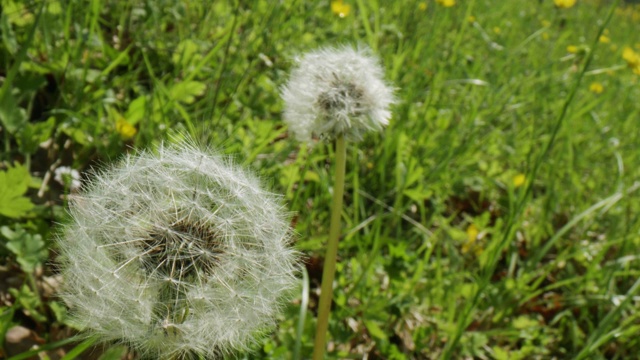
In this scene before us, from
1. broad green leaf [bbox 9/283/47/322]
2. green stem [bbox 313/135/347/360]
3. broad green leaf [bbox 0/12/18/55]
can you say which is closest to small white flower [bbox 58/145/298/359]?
green stem [bbox 313/135/347/360]

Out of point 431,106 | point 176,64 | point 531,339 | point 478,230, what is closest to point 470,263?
point 478,230

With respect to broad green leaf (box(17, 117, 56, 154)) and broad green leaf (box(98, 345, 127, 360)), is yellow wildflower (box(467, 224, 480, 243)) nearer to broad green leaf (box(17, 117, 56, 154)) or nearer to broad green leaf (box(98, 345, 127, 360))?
broad green leaf (box(17, 117, 56, 154))

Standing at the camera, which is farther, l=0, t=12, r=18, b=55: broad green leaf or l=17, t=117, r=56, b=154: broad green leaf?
l=0, t=12, r=18, b=55: broad green leaf

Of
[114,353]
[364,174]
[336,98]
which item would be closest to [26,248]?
[114,353]

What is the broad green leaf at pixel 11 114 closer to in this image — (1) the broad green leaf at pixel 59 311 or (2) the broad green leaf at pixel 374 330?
(1) the broad green leaf at pixel 59 311

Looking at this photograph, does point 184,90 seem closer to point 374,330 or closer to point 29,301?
point 29,301

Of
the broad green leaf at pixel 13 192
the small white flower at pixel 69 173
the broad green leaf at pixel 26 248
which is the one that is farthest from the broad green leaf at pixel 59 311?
the small white flower at pixel 69 173
